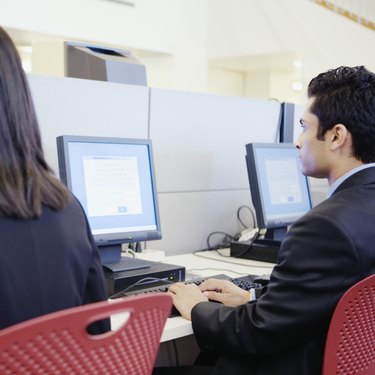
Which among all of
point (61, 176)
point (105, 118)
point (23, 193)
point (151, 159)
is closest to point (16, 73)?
point (23, 193)

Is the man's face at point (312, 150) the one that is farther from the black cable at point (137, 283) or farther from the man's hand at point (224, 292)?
the black cable at point (137, 283)

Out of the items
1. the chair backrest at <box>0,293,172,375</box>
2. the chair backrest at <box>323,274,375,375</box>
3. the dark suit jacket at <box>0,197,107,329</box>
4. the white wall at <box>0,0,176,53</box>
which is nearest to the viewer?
the chair backrest at <box>0,293,172,375</box>

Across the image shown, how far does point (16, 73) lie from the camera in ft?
3.29

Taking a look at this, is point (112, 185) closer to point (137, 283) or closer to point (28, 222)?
point (137, 283)

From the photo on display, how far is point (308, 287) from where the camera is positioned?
1180 mm

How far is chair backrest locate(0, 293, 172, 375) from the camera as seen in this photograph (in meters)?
0.74

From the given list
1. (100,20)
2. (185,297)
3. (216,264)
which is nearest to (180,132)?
(216,264)

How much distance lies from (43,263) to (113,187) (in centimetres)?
84

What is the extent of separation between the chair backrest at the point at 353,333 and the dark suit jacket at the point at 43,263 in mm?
512

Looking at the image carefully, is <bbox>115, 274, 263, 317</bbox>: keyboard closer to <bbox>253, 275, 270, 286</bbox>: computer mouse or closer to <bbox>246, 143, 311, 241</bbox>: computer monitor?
<bbox>253, 275, 270, 286</bbox>: computer mouse

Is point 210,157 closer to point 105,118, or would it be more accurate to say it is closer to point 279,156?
point 279,156

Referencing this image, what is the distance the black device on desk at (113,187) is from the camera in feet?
5.69

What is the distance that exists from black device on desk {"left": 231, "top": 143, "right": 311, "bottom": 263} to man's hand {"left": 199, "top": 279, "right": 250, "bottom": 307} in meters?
0.64

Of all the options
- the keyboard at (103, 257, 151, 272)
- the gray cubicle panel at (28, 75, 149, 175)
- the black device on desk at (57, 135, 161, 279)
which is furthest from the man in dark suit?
the gray cubicle panel at (28, 75, 149, 175)
